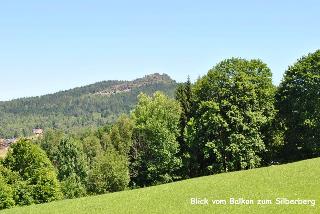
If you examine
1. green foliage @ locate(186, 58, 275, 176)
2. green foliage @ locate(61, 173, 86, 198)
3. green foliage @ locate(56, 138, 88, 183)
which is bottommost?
green foliage @ locate(61, 173, 86, 198)

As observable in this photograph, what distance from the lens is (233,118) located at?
66.4 metres

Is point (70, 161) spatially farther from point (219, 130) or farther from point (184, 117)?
point (219, 130)

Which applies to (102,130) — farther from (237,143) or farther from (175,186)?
(175,186)

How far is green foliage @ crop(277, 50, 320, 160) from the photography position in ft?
214

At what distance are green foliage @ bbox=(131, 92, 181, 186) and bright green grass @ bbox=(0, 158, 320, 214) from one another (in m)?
23.8

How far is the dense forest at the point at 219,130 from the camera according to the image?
218 ft

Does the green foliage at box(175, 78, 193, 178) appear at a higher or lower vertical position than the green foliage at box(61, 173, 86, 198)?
higher

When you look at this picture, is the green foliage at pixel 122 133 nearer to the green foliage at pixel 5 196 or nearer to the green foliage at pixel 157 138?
the green foliage at pixel 157 138

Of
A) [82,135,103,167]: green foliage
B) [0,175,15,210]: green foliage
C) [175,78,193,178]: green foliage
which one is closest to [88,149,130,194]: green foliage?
[175,78,193,178]: green foliage

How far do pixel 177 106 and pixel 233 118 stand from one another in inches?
555

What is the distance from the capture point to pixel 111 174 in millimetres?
91688

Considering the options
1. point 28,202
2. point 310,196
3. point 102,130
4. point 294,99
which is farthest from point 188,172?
point 102,130

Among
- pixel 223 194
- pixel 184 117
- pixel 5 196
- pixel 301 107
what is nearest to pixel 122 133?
pixel 184 117

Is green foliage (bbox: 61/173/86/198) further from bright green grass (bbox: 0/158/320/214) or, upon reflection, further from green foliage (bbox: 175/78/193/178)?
bright green grass (bbox: 0/158/320/214)
